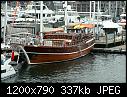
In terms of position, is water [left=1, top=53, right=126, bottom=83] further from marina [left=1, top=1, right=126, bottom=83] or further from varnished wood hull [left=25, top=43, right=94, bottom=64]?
varnished wood hull [left=25, top=43, right=94, bottom=64]

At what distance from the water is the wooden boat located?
688 mm

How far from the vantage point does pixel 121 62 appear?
35.3 metres

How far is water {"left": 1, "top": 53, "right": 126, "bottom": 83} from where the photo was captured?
26467mm

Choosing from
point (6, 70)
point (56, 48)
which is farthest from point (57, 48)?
point (6, 70)

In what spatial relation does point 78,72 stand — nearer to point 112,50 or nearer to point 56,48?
point 56,48

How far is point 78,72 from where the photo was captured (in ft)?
96.5

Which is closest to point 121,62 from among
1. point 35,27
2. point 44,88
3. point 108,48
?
point 108,48

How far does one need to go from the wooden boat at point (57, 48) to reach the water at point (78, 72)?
2.26ft

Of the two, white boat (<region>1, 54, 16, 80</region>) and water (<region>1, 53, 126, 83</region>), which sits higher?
white boat (<region>1, 54, 16, 80</region>)

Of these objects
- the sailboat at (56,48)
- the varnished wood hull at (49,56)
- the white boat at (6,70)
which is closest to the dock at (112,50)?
the sailboat at (56,48)

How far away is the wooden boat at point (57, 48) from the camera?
32594 millimetres

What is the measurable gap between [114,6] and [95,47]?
6160 centimetres

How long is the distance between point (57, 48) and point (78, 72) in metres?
4.97

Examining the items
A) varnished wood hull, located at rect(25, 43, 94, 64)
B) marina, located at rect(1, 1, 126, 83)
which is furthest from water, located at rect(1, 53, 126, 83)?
varnished wood hull, located at rect(25, 43, 94, 64)
